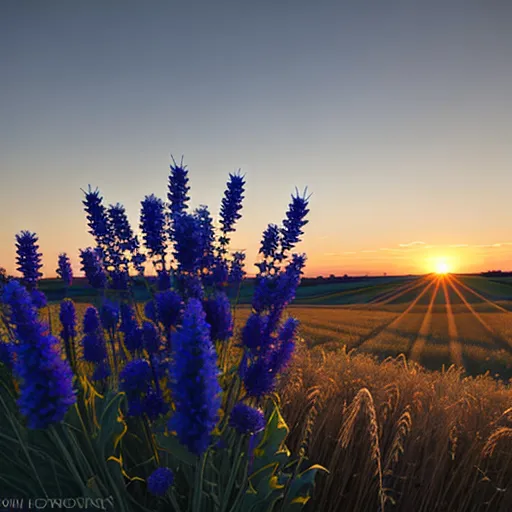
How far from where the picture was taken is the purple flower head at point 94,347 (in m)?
3.11

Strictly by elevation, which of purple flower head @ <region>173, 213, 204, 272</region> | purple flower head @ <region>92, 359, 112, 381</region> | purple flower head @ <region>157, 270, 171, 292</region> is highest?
purple flower head @ <region>173, 213, 204, 272</region>

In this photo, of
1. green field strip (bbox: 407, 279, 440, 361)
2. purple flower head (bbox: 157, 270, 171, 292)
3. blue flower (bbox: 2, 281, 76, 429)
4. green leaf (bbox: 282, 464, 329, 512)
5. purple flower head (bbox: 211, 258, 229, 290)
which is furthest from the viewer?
green field strip (bbox: 407, 279, 440, 361)

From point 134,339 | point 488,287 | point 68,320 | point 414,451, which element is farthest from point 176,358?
point 488,287

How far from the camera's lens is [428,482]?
127 inches

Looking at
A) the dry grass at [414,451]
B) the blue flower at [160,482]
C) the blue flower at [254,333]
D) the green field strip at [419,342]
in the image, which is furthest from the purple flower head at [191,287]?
the green field strip at [419,342]

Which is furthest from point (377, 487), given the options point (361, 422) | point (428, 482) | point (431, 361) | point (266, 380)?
point (431, 361)

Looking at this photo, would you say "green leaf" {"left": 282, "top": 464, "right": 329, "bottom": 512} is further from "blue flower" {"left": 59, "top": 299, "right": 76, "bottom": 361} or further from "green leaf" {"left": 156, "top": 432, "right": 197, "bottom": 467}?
"blue flower" {"left": 59, "top": 299, "right": 76, "bottom": 361}

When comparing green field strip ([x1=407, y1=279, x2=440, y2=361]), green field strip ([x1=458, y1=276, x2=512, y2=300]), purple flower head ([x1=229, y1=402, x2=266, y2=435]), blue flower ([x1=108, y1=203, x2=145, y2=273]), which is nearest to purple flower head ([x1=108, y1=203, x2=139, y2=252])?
blue flower ([x1=108, y1=203, x2=145, y2=273])

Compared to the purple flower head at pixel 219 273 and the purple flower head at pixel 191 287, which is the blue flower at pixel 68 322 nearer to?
the purple flower head at pixel 219 273

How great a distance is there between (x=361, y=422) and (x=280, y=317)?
216 centimetres

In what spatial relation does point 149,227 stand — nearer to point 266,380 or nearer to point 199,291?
point 199,291

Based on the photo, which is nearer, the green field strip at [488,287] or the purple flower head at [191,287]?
the purple flower head at [191,287]

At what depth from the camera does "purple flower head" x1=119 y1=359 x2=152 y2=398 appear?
A: 7.11ft

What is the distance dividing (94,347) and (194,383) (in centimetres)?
201
